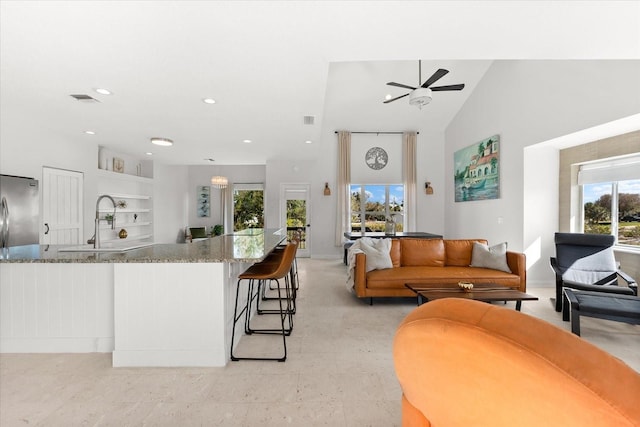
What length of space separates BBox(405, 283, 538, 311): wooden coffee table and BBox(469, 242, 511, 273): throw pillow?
0.75 metres

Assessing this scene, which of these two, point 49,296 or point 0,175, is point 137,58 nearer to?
point 49,296

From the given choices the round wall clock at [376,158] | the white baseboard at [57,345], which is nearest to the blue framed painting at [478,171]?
the round wall clock at [376,158]

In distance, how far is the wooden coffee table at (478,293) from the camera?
2977mm

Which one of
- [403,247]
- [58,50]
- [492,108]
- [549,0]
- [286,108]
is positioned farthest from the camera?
[492,108]

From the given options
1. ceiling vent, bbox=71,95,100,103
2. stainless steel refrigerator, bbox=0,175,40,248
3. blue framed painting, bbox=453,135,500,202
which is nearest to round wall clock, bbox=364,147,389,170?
blue framed painting, bbox=453,135,500,202

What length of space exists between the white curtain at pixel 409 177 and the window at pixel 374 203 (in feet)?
0.50

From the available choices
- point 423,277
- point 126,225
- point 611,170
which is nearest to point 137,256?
point 423,277

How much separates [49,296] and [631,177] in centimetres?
649

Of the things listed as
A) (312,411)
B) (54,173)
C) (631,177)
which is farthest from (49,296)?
(631,177)

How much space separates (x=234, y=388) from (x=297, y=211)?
20.1 feet

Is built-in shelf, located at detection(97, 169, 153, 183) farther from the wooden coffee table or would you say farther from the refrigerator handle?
the wooden coffee table

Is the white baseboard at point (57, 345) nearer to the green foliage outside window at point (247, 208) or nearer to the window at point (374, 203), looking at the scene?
the window at point (374, 203)

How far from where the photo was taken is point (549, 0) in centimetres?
185

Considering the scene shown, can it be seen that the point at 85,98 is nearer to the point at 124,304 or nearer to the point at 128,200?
the point at 124,304
